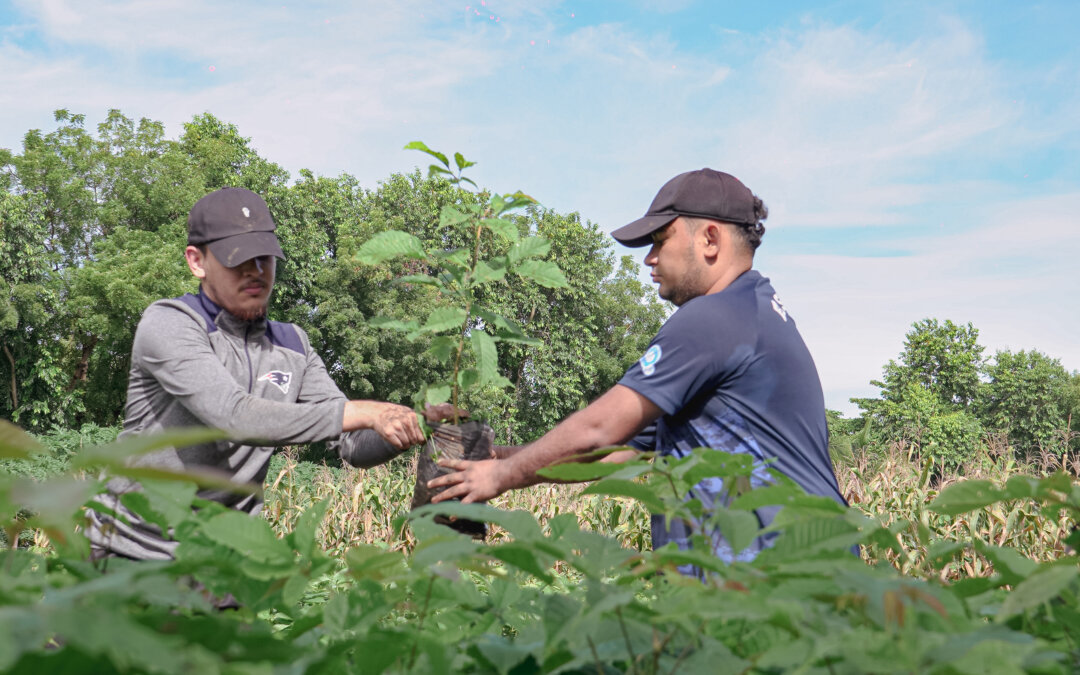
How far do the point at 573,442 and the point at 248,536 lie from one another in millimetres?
1561

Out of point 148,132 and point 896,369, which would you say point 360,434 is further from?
point 896,369

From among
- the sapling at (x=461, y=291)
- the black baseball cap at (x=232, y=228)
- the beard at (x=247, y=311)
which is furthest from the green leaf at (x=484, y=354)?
the beard at (x=247, y=311)

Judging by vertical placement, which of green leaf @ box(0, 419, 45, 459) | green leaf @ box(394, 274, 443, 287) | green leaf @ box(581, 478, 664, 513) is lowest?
green leaf @ box(581, 478, 664, 513)

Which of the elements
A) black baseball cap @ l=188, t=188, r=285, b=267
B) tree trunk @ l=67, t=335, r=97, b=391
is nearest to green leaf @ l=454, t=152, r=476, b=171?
black baseball cap @ l=188, t=188, r=285, b=267

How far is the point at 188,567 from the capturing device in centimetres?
79

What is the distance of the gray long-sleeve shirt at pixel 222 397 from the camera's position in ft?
8.47

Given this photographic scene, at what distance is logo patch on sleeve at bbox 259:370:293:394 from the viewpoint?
119 inches

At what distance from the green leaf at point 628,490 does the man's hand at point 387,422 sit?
5.90ft

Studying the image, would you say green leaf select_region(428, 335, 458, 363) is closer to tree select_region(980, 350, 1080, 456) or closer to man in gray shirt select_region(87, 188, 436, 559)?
man in gray shirt select_region(87, 188, 436, 559)

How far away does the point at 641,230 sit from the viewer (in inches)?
109

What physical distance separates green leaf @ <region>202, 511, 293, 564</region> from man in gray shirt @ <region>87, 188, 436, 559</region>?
160cm

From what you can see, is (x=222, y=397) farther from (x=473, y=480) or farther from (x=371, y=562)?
(x=371, y=562)

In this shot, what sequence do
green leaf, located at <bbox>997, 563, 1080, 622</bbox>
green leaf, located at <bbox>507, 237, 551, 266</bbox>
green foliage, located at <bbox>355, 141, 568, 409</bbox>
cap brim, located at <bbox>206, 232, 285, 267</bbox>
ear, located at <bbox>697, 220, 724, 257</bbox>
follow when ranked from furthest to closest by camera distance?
cap brim, located at <bbox>206, 232, 285, 267</bbox> < ear, located at <bbox>697, 220, 724, 257</bbox> < green leaf, located at <bbox>507, 237, 551, 266</bbox> < green foliage, located at <bbox>355, 141, 568, 409</bbox> < green leaf, located at <bbox>997, 563, 1080, 622</bbox>

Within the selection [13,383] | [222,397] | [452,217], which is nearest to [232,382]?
[222,397]
